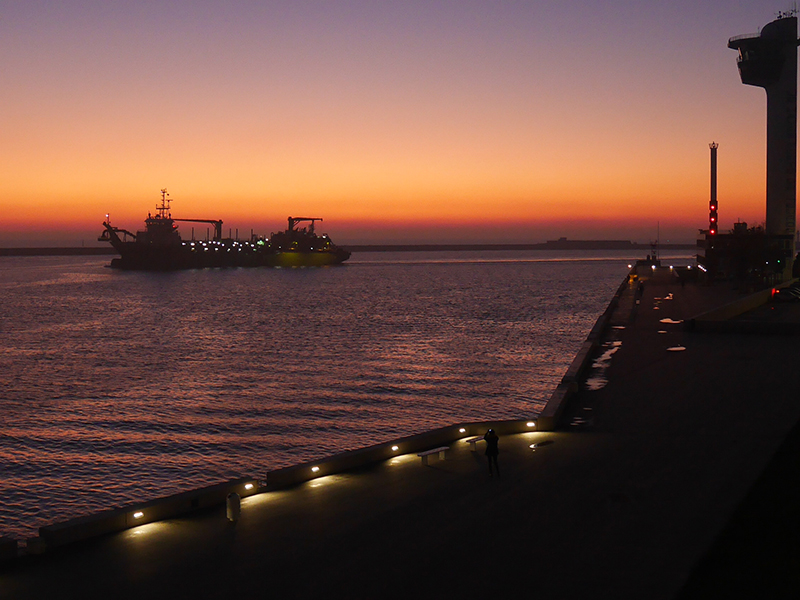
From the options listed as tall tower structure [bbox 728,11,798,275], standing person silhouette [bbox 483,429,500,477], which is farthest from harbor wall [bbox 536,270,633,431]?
tall tower structure [bbox 728,11,798,275]

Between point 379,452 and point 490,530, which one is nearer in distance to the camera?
point 490,530

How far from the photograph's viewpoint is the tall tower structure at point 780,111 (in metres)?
71.3

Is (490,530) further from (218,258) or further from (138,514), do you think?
(218,258)

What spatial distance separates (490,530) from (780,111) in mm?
76299

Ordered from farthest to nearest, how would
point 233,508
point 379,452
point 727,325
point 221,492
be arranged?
point 727,325
point 379,452
point 221,492
point 233,508

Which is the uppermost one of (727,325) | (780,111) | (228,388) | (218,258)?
(780,111)

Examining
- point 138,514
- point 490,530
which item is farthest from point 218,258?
point 490,530

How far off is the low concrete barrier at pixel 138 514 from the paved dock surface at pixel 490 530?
162 mm

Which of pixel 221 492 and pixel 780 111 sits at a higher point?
pixel 780 111

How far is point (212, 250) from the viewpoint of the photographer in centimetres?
15888

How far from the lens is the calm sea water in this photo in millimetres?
15578

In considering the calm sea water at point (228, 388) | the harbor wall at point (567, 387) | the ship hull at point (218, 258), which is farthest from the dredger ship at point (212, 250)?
the harbor wall at point (567, 387)

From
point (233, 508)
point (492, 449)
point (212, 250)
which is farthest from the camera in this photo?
point (212, 250)

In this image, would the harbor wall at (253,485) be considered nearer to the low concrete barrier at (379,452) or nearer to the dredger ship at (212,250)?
the low concrete barrier at (379,452)
